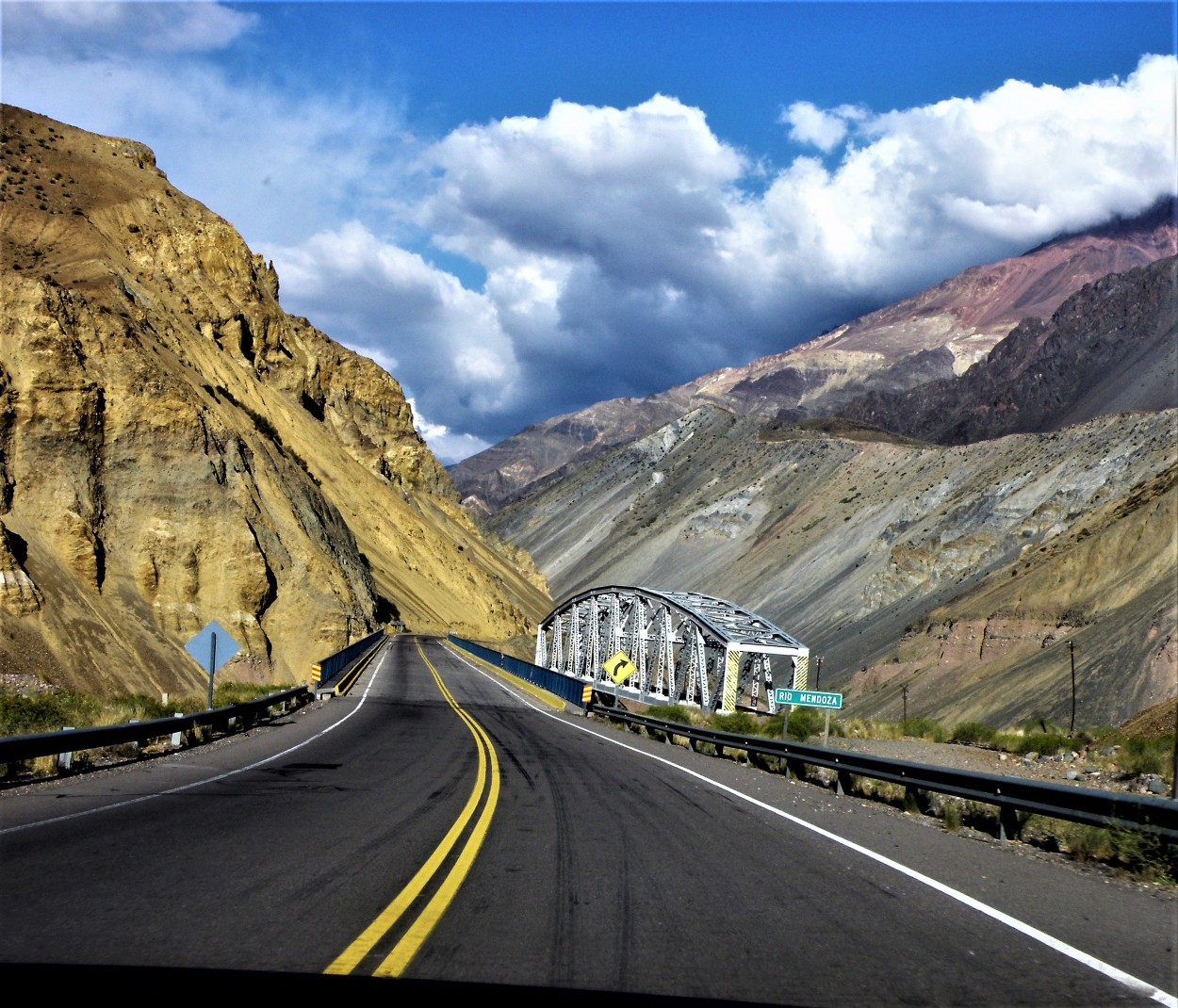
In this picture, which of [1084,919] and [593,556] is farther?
[593,556]

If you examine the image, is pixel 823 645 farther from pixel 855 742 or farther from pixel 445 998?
pixel 445 998

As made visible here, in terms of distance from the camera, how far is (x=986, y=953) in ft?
20.1

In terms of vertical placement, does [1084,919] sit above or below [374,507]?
below

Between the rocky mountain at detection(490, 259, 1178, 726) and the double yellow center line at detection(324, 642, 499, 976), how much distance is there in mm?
33253

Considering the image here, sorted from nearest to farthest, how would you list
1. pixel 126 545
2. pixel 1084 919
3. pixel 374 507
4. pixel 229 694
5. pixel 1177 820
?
pixel 1084 919
pixel 1177 820
pixel 229 694
pixel 126 545
pixel 374 507

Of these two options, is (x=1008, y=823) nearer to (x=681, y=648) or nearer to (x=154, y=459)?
(x=681, y=648)

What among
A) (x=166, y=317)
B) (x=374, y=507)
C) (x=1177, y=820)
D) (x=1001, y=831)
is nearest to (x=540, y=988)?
(x=1177, y=820)

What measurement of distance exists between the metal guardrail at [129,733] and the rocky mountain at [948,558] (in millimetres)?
30119

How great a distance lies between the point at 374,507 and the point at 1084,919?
78.9 meters

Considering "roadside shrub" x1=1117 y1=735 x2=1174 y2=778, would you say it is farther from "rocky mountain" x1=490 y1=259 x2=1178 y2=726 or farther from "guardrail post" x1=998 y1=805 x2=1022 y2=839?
"rocky mountain" x1=490 y1=259 x2=1178 y2=726

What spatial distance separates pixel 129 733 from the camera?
15383 millimetres

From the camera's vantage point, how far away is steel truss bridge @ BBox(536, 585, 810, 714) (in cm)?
3831

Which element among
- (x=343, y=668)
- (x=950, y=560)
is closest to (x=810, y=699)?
(x=343, y=668)

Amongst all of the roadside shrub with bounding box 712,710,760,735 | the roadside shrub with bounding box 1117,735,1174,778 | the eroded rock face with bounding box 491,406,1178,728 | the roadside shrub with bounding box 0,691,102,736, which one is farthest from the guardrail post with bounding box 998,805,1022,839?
the eroded rock face with bounding box 491,406,1178,728
